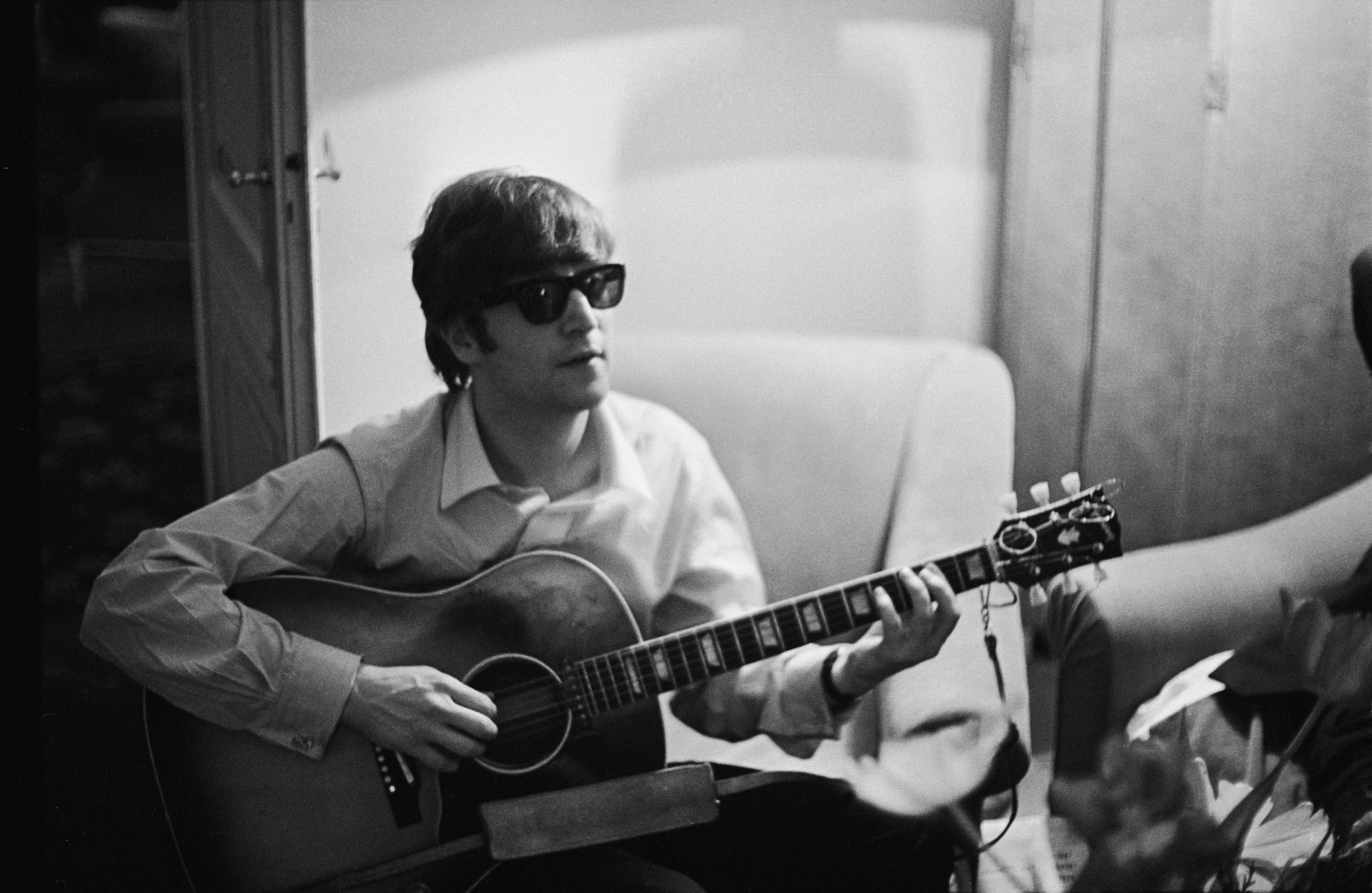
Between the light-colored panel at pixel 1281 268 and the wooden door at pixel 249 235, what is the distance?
1.10 m

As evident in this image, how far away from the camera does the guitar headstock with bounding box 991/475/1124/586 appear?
1.46 m

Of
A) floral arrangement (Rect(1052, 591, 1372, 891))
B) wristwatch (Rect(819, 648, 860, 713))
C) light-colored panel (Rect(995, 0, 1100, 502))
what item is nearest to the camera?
floral arrangement (Rect(1052, 591, 1372, 891))

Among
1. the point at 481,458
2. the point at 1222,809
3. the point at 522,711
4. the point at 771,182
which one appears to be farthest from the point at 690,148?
the point at 1222,809

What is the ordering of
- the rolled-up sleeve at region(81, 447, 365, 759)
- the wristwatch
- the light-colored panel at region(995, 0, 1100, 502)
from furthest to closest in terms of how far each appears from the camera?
the light-colored panel at region(995, 0, 1100, 502) < the wristwatch < the rolled-up sleeve at region(81, 447, 365, 759)

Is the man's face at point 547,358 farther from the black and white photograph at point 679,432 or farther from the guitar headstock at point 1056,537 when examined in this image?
the guitar headstock at point 1056,537

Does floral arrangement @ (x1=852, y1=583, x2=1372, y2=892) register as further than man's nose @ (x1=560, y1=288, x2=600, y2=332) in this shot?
No

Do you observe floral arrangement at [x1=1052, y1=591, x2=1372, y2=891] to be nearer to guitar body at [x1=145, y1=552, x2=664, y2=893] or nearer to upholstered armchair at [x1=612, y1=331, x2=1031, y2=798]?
upholstered armchair at [x1=612, y1=331, x2=1031, y2=798]

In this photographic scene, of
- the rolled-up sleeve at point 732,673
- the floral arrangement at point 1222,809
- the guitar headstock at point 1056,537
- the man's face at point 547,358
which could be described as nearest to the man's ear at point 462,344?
the man's face at point 547,358

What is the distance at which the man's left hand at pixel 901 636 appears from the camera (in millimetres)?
1457

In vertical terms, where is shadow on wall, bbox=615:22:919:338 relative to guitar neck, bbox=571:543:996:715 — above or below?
above

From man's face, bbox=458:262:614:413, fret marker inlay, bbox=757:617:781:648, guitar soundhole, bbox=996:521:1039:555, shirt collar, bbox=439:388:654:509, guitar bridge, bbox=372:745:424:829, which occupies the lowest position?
guitar bridge, bbox=372:745:424:829

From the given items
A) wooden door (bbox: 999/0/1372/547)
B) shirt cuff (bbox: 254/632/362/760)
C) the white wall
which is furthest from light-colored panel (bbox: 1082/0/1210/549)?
shirt cuff (bbox: 254/632/362/760)

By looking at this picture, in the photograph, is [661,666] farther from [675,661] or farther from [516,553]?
[516,553]

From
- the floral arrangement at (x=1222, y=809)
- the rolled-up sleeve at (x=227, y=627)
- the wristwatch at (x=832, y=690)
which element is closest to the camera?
the floral arrangement at (x=1222, y=809)
